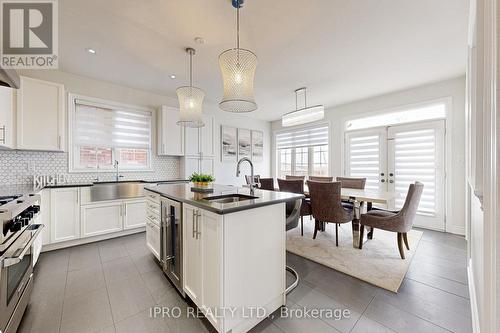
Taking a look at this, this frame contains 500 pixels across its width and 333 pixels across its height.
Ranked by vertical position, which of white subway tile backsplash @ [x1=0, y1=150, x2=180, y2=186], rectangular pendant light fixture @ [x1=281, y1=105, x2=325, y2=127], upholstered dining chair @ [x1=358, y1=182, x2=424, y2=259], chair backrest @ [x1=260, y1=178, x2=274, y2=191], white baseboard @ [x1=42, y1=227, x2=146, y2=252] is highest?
rectangular pendant light fixture @ [x1=281, y1=105, x2=325, y2=127]

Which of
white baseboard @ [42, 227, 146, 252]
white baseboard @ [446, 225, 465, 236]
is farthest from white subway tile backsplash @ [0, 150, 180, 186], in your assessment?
white baseboard @ [446, 225, 465, 236]

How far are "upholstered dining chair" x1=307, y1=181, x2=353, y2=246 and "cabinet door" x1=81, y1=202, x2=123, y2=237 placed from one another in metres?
3.14

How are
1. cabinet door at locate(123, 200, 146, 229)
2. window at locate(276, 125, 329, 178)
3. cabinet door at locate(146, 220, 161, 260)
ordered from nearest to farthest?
cabinet door at locate(146, 220, 161, 260) < cabinet door at locate(123, 200, 146, 229) < window at locate(276, 125, 329, 178)

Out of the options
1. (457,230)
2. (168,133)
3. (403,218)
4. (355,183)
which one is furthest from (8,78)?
(457,230)

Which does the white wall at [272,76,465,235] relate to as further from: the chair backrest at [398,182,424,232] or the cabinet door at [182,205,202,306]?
the cabinet door at [182,205,202,306]

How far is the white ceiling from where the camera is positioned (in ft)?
6.24

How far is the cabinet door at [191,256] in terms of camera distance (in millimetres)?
1562

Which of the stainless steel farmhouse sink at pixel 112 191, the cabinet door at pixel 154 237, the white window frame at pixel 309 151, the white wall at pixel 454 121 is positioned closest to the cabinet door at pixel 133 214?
the stainless steel farmhouse sink at pixel 112 191

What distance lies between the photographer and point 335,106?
16.4 feet

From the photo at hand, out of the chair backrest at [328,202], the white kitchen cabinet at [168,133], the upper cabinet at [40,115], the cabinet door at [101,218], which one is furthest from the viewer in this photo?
the white kitchen cabinet at [168,133]

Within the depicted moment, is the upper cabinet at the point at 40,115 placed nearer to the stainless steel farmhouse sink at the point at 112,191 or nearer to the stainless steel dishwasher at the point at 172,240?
the stainless steel farmhouse sink at the point at 112,191

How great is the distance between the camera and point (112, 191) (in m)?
3.29

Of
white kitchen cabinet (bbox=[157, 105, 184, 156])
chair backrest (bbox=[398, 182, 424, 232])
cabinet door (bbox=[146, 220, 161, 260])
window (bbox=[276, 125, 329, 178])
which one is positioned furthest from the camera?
window (bbox=[276, 125, 329, 178])

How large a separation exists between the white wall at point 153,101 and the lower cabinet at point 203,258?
10.8ft
